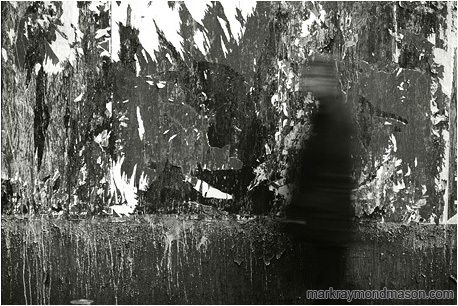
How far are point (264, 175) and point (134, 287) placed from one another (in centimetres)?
109

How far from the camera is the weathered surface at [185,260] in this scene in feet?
10.5

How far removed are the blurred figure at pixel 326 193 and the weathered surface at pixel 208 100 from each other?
23.9 inches

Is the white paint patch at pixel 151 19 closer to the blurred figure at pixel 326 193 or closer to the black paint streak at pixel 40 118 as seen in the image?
the black paint streak at pixel 40 118

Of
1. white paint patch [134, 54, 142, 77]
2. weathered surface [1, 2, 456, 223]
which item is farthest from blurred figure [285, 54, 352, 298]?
white paint patch [134, 54, 142, 77]

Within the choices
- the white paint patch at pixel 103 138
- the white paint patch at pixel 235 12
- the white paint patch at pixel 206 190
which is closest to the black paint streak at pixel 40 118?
the white paint patch at pixel 103 138

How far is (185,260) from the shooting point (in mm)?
3217

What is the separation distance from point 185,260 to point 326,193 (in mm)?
1213

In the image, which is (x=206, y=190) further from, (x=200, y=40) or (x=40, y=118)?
(x=40, y=118)

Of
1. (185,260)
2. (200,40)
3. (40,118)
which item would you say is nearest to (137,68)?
(200,40)

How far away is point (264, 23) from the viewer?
125 inches

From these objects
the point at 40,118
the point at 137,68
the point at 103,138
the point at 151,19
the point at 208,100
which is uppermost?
the point at 151,19

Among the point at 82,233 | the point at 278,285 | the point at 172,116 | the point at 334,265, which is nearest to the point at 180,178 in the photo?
the point at 172,116

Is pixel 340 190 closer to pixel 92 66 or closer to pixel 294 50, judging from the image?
pixel 294 50

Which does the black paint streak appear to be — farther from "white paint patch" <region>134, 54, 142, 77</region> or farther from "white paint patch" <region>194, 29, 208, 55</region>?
"white paint patch" <region>194, 29, 208, 55</region>
